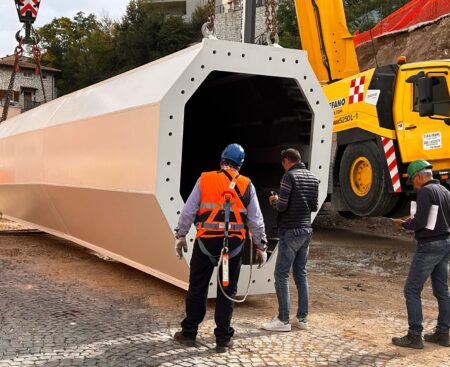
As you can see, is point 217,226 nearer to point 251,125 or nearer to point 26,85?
point 251,125

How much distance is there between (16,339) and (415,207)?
340cm

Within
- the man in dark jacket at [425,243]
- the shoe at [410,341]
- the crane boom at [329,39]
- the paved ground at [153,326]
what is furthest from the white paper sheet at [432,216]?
the crane boom at [329,39]

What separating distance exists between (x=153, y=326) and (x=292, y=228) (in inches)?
58.7

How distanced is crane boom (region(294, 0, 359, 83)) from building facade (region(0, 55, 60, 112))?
43355 millimetres

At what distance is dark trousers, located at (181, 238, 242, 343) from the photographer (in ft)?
15.0

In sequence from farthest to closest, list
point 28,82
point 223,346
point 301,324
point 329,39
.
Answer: point 28,82 → point 329,39 → point 301,324 → point 223,346

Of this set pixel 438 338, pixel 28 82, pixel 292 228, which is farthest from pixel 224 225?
pixel 28 82

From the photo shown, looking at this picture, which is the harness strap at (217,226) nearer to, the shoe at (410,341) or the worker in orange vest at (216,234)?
the worker in orange vest at (216,234)

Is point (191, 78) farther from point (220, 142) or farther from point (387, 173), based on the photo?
point (387, 173)

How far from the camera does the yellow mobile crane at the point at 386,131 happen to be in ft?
28.4

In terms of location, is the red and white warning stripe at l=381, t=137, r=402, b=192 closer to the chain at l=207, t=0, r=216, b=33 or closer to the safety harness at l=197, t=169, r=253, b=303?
the chain at l=207, t=0, r=216, b=33

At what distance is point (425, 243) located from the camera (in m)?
4.84

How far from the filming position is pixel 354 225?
13711 millimetres

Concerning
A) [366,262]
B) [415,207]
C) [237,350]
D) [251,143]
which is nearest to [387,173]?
[366,262]
